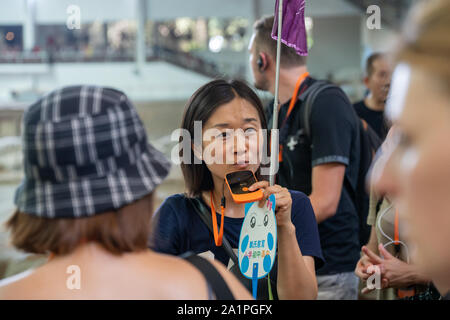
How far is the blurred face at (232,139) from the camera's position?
184cm

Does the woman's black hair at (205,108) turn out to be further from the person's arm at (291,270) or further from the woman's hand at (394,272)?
the woman's hand at (394,272)

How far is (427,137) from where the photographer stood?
2.26 feet

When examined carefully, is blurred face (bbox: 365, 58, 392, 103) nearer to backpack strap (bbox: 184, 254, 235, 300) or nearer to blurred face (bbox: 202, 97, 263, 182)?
blurred face (bbox: 202, 97, 263, 182)

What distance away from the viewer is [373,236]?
7.36 ft

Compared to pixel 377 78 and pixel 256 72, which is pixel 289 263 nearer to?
pixel 256 72

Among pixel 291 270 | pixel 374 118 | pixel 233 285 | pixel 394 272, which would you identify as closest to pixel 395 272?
pixel 394 272

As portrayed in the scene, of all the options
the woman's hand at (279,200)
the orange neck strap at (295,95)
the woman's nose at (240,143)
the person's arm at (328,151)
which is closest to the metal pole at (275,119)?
the woman's hand at (279,200)

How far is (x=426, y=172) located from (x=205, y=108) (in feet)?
4.22

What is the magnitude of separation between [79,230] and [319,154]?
149cm

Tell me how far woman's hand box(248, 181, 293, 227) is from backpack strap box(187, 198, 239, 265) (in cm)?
20

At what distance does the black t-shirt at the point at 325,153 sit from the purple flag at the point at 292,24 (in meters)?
0.49

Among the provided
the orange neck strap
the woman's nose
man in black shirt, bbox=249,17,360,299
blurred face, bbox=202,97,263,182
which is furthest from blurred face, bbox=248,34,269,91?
the woman's nose

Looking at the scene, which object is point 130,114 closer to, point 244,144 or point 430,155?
point 430,155

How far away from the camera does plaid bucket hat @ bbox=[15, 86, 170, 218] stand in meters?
1.01
